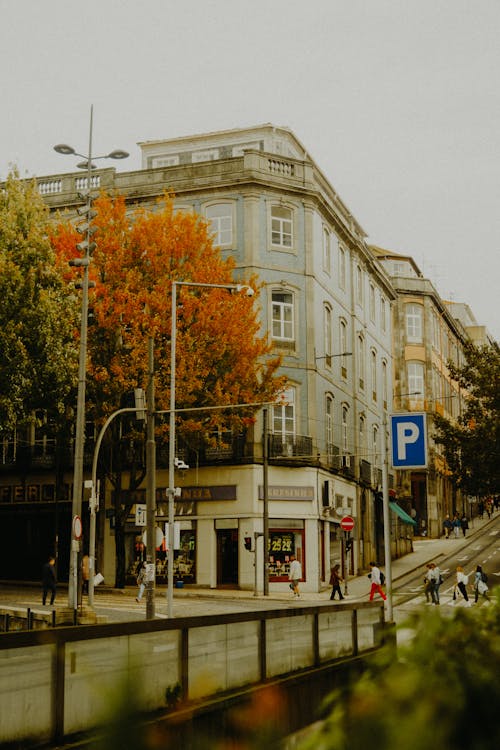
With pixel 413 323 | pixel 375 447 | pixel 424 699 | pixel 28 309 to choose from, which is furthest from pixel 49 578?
pixel 413 323

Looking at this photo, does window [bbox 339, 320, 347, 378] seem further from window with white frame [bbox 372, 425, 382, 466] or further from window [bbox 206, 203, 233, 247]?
window [bbox 206, 203, 233, 247]

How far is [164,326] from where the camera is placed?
38.4 metres

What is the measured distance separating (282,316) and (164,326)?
8992mm

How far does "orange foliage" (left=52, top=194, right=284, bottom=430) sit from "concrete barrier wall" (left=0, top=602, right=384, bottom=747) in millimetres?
27039

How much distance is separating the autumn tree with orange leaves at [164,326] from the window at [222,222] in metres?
5.72

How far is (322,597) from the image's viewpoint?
132 ft

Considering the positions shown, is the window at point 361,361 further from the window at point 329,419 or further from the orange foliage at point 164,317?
the orange foliage at point 164,317

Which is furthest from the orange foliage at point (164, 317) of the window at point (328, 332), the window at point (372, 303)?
the window at point (372, 303)

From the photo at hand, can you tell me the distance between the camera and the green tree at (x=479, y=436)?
154 ft

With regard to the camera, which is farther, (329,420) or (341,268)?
(341,268)

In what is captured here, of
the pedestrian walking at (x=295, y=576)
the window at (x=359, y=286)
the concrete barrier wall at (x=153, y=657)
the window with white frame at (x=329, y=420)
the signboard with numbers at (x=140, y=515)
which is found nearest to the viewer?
the concrete barrier wall at (x=153, y=657)

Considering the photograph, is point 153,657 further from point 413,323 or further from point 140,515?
point 413,323

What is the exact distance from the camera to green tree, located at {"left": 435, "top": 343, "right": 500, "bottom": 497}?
47031mm

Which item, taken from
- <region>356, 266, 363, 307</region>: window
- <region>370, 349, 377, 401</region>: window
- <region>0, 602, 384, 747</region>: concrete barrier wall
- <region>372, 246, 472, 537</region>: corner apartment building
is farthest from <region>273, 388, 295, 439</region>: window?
<region>0, 602, 384, 747</region>: concrete barrier wall
